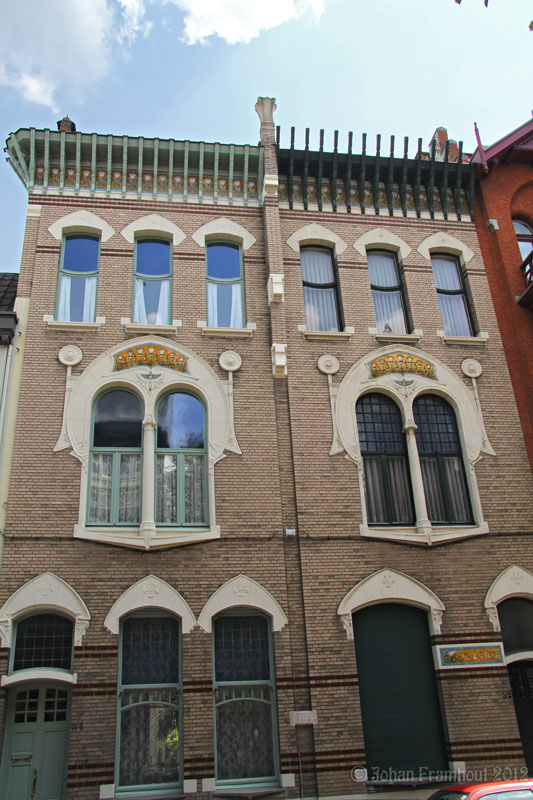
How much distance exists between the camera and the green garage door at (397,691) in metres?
11.1

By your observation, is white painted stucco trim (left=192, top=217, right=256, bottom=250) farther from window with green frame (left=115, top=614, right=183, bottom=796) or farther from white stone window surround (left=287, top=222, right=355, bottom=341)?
window with green frame (left=115, top=614, right=183, bottom=796)

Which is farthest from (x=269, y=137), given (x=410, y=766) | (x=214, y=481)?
(x=410, y=766)

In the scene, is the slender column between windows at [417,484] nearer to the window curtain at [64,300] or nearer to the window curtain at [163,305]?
the window curtain at [163,305]

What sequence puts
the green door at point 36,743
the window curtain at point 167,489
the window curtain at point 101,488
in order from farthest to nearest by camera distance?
Answer: the window curtain at point 167,489 < the window curtain at point 101,488 < the green door at point 36,743

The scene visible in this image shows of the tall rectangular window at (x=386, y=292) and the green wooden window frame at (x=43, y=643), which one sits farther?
the tall rectangular window at (x=386, y=292)

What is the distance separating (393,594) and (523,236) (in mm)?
9938

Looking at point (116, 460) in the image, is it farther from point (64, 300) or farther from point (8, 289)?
point (8, 289)

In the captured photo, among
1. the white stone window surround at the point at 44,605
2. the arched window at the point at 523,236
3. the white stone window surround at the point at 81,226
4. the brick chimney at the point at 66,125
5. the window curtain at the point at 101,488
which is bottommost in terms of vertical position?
the white stone window surround at the point at 44,605

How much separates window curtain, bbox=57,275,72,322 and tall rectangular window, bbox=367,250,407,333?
6.84 m

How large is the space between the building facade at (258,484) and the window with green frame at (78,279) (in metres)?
0.05

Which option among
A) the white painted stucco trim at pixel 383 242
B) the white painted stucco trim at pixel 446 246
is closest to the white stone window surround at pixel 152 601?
the white painted stucco trim at pixel 383 242

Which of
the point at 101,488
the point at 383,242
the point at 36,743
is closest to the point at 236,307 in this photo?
the point at 383,242

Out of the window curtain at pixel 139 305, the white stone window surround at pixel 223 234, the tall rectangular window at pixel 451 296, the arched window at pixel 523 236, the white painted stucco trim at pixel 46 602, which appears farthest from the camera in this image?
the arched window at pixel 523 236

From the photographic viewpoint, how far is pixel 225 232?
585 inches
